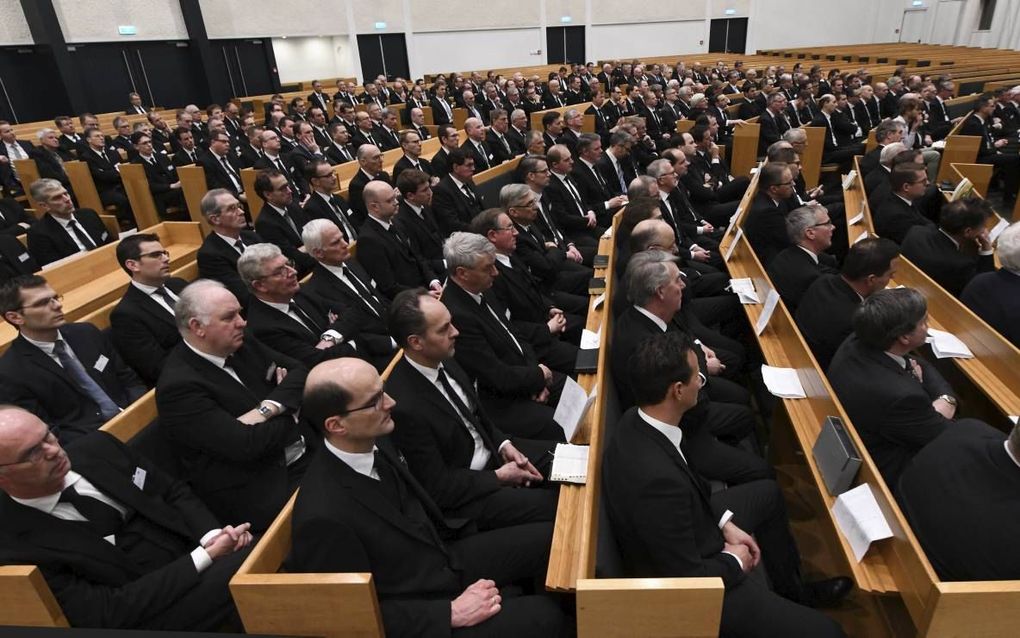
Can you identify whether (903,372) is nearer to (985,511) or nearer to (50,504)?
(985,511)

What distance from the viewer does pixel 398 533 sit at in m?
1.91

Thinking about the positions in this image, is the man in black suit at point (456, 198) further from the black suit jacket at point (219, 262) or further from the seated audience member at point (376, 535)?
the seated audience member at point (376, 535)

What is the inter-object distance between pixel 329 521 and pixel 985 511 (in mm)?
1891

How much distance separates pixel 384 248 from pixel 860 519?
10.8 feet

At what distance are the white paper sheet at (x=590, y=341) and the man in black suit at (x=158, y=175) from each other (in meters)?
6.14

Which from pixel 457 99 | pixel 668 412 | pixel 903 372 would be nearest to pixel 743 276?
pixel 903 372

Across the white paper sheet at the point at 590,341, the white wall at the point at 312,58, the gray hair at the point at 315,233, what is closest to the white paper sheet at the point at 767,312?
the white paper sheet at the point at 590,341

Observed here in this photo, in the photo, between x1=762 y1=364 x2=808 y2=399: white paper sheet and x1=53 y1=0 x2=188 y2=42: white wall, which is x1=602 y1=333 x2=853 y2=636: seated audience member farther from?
x1=53 y1=0 x2=188 y2=42: white wall

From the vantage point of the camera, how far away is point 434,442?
2297mm

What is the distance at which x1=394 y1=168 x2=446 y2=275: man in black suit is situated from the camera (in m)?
4.75

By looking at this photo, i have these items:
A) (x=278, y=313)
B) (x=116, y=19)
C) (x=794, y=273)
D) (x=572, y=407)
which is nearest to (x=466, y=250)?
(x=572, y=407)

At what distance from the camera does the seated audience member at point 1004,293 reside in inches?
121

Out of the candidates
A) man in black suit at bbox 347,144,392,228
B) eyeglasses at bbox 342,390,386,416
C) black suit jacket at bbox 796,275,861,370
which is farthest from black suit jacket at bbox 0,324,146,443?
black suit jacket at bbox 796,275,861,370

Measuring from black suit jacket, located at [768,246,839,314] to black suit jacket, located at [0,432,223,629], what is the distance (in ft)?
11.3
